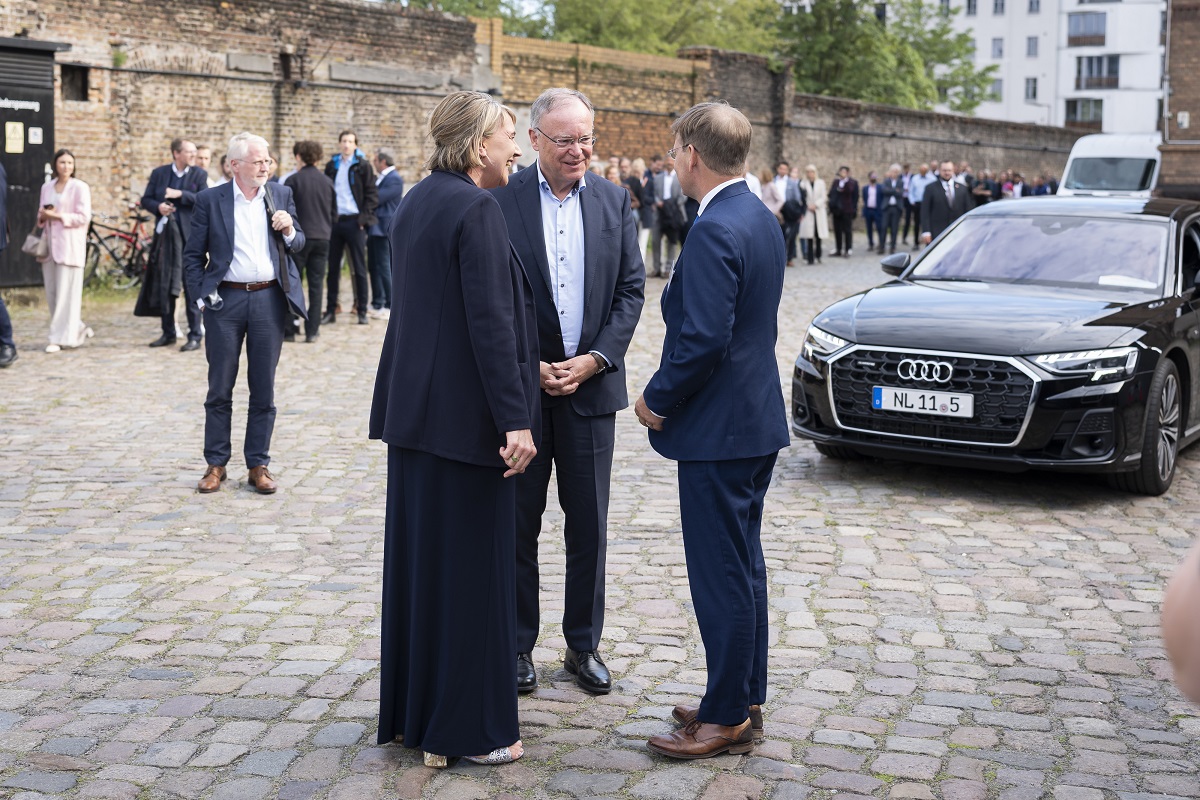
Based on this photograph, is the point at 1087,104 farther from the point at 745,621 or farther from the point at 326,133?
the point at 745,621

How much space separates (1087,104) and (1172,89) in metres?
65.8

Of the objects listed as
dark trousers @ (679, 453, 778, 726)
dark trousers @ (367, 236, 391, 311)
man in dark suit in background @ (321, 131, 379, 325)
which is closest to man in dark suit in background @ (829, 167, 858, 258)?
dark trousers @ (367, 236, 391, 311)

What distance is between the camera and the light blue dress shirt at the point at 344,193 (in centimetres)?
1580

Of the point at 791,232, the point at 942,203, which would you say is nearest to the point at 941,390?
the point at 942,203

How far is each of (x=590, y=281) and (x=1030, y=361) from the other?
11.9 ft

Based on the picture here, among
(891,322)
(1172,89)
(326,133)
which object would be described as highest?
(1172,89)

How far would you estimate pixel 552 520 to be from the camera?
749 centimetres

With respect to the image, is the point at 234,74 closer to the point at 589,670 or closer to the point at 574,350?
the point at 574,350

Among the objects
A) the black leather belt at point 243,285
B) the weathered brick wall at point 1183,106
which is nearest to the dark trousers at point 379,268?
the black leather belt at point 243,285

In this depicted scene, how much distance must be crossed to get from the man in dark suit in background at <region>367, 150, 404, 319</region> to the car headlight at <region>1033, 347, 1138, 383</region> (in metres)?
9.80

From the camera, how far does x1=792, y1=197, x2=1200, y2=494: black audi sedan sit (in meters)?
7.68

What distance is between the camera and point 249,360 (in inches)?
325

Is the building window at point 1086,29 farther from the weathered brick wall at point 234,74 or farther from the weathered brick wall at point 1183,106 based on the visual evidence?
the weathered brick wall at point 234,74

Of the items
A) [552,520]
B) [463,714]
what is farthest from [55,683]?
[552,520]
